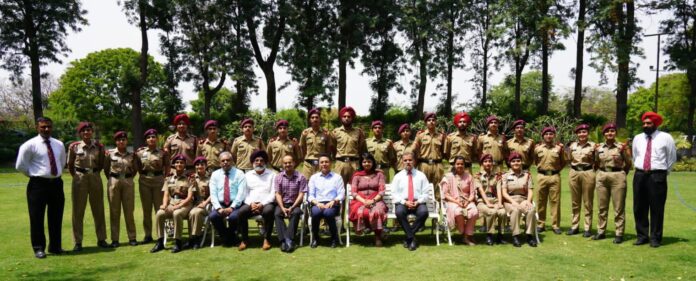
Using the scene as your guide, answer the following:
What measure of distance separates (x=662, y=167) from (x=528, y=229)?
1913 mm

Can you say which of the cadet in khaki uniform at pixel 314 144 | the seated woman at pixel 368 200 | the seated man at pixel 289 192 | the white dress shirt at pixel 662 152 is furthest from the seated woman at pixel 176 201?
the white dress shirt at pixel 662 152

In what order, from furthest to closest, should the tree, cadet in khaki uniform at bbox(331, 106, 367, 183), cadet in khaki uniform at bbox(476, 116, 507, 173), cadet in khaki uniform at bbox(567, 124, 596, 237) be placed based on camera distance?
1. the tree
2. cadet in khaki uniform at bbox(476, 116, 507, 173)
3. cadet in khaki uniform at bbox(331, 106, 367, 183)
4. cadet in khaki uniform at bbox(567, 124, 596, 237)

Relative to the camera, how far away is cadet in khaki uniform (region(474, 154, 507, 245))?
717 centimetres

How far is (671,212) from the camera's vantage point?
985cm

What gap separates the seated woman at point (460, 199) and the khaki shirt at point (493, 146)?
782mm

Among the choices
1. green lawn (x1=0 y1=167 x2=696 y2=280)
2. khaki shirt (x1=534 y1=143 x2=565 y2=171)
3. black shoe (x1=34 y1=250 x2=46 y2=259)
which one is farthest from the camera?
khaki shirt (x1=534 y1=143 x2=565 y2=171)

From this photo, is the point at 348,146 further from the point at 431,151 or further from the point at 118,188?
the point at 118,188

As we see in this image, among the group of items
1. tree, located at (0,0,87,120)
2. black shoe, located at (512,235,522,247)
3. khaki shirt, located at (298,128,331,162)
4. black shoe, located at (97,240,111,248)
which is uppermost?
tree, located at (0,0,87,120)

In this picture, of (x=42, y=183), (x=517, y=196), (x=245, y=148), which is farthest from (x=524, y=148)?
(x=42, y=183)

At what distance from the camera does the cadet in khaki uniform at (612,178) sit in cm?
723

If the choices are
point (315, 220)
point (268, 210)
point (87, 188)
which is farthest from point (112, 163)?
point (315, 220)

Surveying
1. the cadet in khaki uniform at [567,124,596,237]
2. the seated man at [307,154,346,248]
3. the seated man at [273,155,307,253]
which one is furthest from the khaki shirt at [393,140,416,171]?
the cadet in khaki uniform at [567,124,596,237]

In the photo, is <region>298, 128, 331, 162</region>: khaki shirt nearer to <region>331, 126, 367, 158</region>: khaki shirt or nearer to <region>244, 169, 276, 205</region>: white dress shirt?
<region>331, 126, 367, 158</region>: khaki shirt

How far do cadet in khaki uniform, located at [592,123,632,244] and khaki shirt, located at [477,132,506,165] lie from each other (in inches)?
55.9
